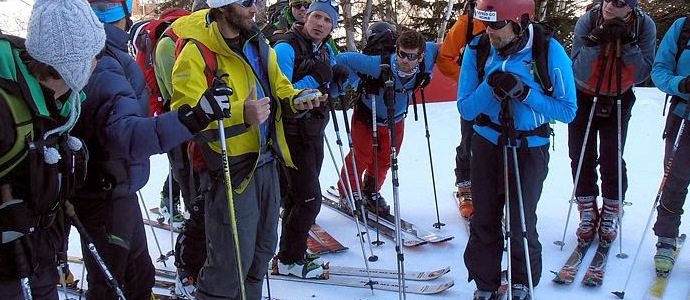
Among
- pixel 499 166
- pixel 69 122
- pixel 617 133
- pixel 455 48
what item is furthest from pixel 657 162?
pixel 69 122

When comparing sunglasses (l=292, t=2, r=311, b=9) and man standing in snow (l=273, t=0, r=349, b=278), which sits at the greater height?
sunglasses (l=292, t=2, r=311, b=9)

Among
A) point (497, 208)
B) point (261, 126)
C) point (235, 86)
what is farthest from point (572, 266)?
point (235, 86)

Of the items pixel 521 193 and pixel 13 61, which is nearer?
pixel 13 61

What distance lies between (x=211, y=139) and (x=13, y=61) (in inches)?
41.2

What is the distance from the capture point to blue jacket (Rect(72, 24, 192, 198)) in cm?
226

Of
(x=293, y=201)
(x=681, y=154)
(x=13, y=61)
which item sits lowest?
(x=293, y=201)

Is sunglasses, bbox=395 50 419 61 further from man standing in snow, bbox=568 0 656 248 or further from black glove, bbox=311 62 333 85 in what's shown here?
man standing in snow, bbox=568 0 656 248

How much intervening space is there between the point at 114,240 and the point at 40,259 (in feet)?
2.18

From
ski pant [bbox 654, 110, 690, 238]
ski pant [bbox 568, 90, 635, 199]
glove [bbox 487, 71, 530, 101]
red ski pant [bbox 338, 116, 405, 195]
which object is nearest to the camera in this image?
glove [bbox 487, 71, 530, 101]

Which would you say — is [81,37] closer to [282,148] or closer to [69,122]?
[69,122]

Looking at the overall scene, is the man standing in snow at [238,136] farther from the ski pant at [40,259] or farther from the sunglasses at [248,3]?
the ski pant at [40,259]

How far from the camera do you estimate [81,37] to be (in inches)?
75.7

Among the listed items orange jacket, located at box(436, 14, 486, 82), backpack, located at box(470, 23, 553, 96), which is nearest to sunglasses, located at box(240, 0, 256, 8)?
backpack, located at box(470, 23, 553, 96)

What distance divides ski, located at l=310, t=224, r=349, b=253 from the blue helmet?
9.22 feet
